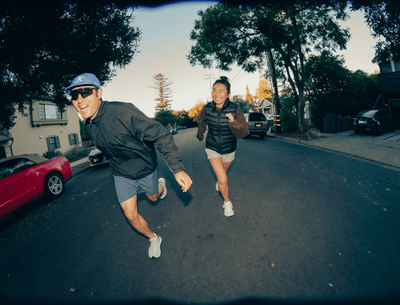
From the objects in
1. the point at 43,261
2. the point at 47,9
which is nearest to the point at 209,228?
the point at 43,261

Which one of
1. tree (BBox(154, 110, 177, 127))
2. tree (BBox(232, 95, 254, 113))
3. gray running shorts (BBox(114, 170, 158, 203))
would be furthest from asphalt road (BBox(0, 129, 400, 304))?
tree (BBox(154, 110, 177, 127))

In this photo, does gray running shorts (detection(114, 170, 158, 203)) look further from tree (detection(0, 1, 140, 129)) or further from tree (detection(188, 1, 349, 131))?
tree (detection(188, 1, 349, 131))

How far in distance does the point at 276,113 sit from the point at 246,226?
1647 centimetres

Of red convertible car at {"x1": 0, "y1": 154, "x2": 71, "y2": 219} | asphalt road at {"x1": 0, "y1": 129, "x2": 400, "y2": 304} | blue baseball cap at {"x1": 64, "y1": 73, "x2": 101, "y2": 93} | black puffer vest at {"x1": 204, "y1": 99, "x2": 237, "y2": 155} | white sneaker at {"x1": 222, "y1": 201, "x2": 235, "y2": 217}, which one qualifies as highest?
blue baseball cap at {"x1": 64, "y1": 73, "x2": 101, "y2": 93}

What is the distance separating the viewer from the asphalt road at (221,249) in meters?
2.09

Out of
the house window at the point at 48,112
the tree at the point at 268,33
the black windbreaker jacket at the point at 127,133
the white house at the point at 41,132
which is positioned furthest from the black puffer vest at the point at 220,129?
the house window at the point at 48,112

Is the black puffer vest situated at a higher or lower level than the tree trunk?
lower

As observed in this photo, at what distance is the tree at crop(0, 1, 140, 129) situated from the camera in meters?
6.53

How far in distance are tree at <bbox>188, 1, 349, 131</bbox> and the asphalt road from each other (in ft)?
37.1

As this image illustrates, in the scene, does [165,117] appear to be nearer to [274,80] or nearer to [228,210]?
[274,80]

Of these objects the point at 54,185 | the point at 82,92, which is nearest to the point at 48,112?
the point at 54,185

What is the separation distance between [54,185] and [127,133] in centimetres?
510

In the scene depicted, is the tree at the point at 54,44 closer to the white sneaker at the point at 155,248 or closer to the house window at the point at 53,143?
the white sneaker at the point at 155,248

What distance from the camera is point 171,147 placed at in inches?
89.6
